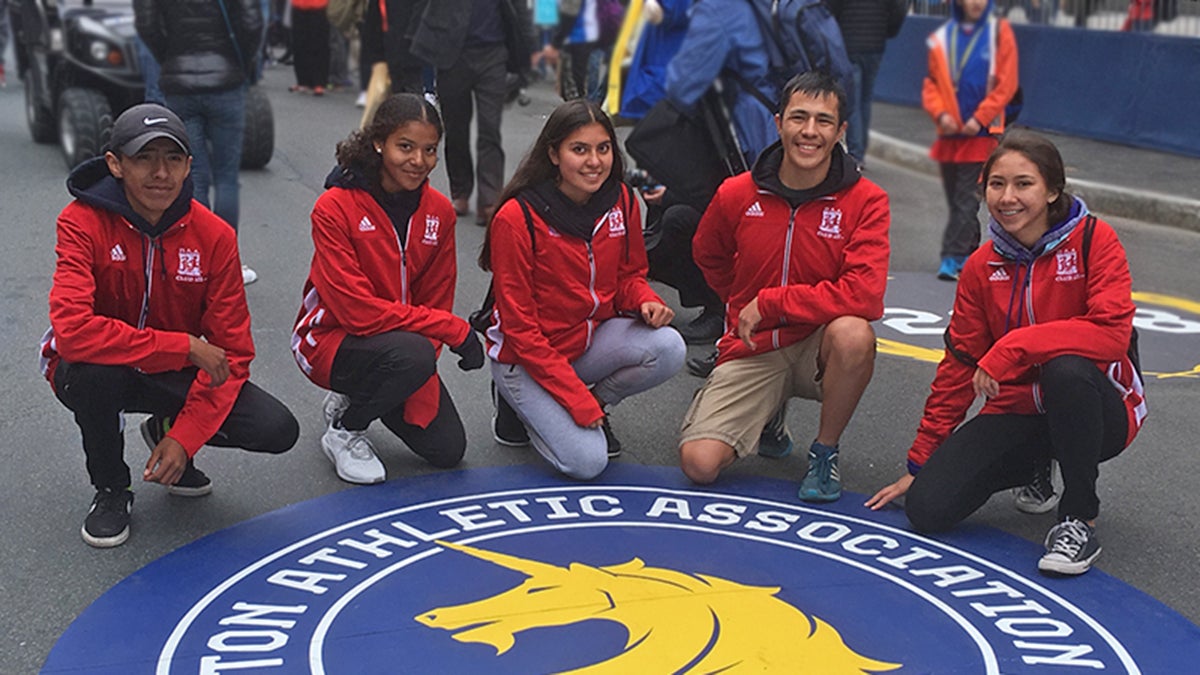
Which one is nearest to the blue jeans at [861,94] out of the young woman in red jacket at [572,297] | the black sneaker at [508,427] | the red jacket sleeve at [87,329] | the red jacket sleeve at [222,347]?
the young woman in red jacket at [572,297]

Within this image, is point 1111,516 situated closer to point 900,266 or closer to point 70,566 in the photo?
point 70,566

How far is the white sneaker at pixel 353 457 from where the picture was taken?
4.68 m

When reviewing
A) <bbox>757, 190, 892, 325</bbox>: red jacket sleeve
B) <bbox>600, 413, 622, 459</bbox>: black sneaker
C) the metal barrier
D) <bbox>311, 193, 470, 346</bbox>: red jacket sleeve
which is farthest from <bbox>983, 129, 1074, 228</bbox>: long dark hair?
the metal barrier

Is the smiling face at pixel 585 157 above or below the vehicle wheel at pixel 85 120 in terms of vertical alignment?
above

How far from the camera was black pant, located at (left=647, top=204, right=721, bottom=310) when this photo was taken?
20.2 feet

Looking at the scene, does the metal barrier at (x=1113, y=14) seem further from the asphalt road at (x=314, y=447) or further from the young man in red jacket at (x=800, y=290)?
the young man in red jacket at (x=800, y=290)

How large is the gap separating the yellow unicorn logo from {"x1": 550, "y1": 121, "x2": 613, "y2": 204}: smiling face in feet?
4.38

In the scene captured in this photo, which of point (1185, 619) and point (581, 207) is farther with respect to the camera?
point (581, 207)

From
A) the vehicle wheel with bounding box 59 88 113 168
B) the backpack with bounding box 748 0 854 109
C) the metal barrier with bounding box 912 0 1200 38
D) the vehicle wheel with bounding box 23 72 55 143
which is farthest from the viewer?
the vehicle wheel with bounding box 23 72 55 143

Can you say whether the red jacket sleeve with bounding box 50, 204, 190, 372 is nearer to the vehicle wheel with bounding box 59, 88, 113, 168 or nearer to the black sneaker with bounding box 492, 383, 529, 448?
the black sneaker with bounding box 492, 383, 529, 448

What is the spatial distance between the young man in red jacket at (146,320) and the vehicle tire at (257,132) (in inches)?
233

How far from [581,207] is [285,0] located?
1549 cm

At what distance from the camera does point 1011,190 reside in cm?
413

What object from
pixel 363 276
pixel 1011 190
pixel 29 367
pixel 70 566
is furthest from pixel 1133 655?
pixel 29 367
